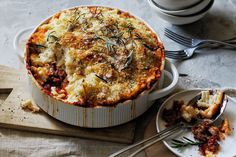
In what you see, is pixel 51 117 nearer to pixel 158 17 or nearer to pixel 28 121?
pixel 28 121

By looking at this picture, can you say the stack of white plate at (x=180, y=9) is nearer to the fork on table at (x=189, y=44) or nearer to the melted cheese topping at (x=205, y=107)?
the fork on table at (x=189, y=44)

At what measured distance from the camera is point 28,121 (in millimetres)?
1777

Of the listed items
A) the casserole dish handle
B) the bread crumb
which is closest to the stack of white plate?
the casserole dish handle

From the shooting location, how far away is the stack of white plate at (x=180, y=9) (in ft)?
7.03

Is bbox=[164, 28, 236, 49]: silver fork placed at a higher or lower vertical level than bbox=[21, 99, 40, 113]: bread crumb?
higher

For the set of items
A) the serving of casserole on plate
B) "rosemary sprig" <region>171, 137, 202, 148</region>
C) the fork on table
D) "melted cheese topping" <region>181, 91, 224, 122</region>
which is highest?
the serving of casserole on plate

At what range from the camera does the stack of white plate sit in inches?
84.4

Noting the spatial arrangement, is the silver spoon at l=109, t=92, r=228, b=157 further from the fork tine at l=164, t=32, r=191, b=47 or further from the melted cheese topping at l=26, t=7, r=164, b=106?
the fork tine at l=164, t=32, r=191, b=47

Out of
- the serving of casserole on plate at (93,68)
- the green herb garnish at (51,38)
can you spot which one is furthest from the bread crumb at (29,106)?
the green herb garnish at (51,38)

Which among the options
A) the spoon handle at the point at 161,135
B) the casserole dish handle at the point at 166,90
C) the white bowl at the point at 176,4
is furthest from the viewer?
the white bowl at the point at 176,4

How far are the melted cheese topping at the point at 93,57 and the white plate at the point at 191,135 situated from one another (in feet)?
0.45

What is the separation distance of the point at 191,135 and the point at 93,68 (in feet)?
1.38

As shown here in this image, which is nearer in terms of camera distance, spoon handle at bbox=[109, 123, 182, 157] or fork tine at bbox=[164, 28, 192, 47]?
spoon handle at bbox=[109, 123, 182, 157]

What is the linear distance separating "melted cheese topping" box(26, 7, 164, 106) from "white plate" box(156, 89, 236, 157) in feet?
0.45
